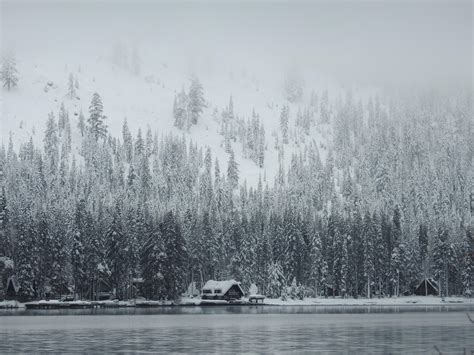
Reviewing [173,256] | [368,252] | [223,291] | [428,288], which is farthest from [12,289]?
[428,288]

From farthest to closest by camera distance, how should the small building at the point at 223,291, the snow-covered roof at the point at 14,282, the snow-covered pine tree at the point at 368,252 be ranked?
the snow-covered pine tree at the point at 368,252, the small building at the point at 223,291, the snow-covered roof at the point at 14,282

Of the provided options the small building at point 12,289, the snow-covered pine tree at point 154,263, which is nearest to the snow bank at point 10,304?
the small building at point 12,289

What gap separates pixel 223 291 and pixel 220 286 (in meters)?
1.84

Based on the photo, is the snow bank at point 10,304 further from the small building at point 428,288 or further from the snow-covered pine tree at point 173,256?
the small building at point 428,288

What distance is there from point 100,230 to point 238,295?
29040 millimetres

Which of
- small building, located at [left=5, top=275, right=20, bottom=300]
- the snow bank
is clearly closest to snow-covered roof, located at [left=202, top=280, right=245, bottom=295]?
small building, located at [left=5, top=275, right=20, bottom=300]

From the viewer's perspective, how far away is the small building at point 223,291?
13538cm

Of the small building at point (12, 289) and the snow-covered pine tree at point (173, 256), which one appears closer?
the snow-covered pine tree at point (173, 256)

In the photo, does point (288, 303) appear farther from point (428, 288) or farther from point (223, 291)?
point (428, 288)

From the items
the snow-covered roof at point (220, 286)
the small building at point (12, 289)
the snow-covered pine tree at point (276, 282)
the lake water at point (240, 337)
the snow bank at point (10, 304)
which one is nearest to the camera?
the lake water at point (240, 337)

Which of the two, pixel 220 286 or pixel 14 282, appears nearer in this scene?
pixel 14 282

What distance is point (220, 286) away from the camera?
136875mm

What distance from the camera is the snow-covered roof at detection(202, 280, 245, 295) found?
5335 inches

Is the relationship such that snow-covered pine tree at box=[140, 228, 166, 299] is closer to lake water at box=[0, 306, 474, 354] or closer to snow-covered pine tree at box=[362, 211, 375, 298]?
snow-covered pine tree at box=[362, 211, 375, 298]
